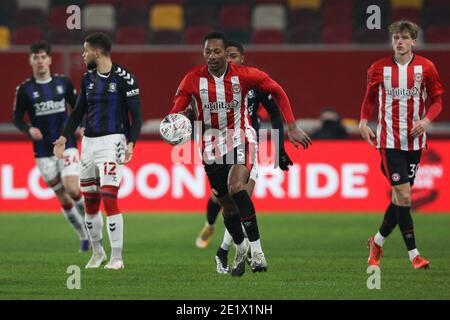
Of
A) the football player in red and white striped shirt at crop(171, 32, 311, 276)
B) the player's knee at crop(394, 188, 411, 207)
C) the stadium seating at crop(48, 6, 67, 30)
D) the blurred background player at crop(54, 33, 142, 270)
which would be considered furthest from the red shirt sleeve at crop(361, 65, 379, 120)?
the stadium seating at crop(48, 6, 67, 30)

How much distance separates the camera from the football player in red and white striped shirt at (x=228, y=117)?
9109 mm

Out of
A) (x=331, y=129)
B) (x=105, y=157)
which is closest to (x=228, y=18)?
(x=331, y=129)

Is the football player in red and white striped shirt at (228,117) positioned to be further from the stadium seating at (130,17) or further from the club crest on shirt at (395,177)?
the stadium seating at (130,17)

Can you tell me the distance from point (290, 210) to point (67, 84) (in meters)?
5.85

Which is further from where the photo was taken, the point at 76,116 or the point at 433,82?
the point at 76,116

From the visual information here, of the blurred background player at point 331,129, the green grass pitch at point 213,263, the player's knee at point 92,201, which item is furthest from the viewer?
the blurred background player at point 331,129

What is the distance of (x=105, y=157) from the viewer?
384 inches

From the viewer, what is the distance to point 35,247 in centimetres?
1223

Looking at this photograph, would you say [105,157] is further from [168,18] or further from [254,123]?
[168,18]

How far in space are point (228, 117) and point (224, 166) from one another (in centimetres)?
42

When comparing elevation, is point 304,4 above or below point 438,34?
above

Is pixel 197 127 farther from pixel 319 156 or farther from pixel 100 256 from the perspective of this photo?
pixel 319 156

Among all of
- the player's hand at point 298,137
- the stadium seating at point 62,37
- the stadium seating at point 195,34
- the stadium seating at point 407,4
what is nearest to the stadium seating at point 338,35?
the stadium seating at point 407,4
